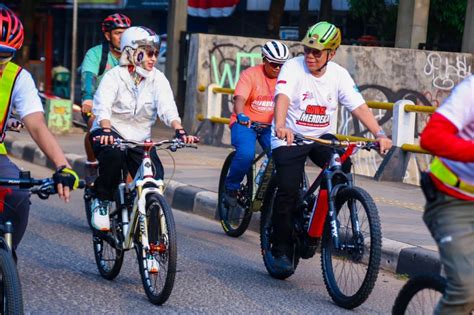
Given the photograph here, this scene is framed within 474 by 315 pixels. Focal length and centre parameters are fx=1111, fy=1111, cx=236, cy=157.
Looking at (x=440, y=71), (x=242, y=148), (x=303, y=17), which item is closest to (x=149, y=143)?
(x=242, y=148)

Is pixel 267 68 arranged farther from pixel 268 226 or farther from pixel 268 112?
pixel 268 226

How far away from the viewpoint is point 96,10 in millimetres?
28938

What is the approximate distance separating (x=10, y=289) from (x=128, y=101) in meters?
3.03

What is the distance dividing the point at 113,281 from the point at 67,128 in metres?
→ 11.5

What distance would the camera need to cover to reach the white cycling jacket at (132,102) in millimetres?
7520

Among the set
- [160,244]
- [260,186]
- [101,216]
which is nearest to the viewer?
[160,244]

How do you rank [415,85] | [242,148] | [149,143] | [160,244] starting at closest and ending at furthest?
[160,244] → [149,143] → [242,148] → [415,85]

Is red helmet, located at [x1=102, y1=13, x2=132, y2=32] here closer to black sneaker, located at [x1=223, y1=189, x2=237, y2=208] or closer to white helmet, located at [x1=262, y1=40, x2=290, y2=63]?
white helmet, located at [x1=262, y1=40, x2=290, y2=63]

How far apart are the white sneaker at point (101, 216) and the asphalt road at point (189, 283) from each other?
1.16 feet

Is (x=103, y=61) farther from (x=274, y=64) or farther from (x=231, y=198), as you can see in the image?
(x=231, y=198)

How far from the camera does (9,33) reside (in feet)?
17.6

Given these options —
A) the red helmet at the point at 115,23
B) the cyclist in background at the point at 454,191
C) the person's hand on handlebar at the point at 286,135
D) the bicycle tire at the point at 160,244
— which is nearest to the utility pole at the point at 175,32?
the red helmet at the point at 115,23

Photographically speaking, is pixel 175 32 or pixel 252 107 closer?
pixel 252 107

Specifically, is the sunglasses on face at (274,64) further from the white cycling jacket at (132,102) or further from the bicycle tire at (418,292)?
the bicycle tire at (418,292)
